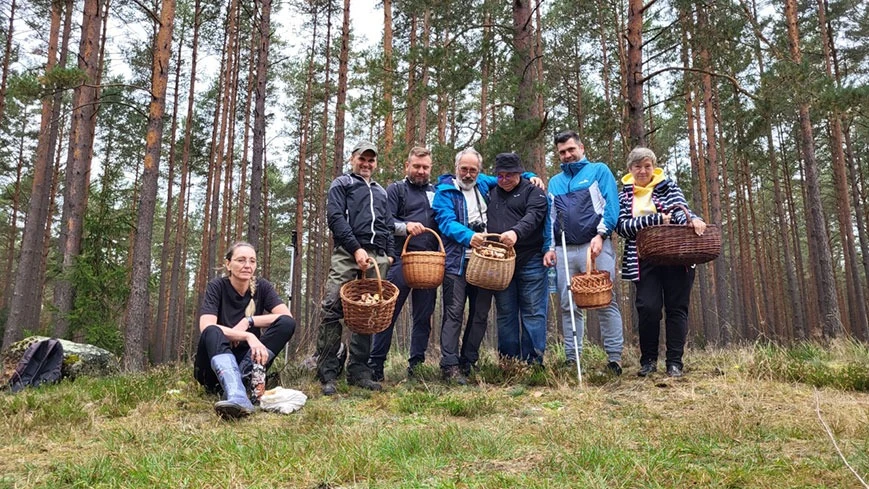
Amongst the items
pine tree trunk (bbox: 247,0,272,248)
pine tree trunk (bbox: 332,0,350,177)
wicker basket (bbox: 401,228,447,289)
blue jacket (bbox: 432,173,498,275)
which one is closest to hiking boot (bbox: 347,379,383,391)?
wicker basket (bbox: 401,228,447,289)

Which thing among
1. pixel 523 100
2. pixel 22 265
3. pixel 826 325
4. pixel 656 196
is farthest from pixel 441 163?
pixel 22 265

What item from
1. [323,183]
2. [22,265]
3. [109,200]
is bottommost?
[22,265]

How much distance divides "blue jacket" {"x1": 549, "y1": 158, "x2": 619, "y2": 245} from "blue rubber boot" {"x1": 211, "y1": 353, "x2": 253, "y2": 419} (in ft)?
10.1

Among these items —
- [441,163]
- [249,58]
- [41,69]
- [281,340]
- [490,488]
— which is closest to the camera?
[490,488]

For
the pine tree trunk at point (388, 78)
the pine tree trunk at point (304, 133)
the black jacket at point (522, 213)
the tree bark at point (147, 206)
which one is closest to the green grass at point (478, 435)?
the black jacket at point (522, 213)

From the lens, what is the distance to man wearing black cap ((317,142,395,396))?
491 centimetres

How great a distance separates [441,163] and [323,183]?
35.4ft

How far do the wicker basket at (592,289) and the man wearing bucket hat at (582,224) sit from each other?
0.43 feet

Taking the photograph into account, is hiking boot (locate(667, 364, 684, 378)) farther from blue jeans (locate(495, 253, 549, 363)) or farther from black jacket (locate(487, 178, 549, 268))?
black jacket (locate(487, 178, 549, 268))

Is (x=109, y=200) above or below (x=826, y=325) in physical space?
above

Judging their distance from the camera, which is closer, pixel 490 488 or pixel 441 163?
pixel 490 488

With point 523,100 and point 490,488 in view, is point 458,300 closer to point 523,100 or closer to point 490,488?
point 490,488

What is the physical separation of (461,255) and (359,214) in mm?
1049

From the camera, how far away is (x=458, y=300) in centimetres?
509
